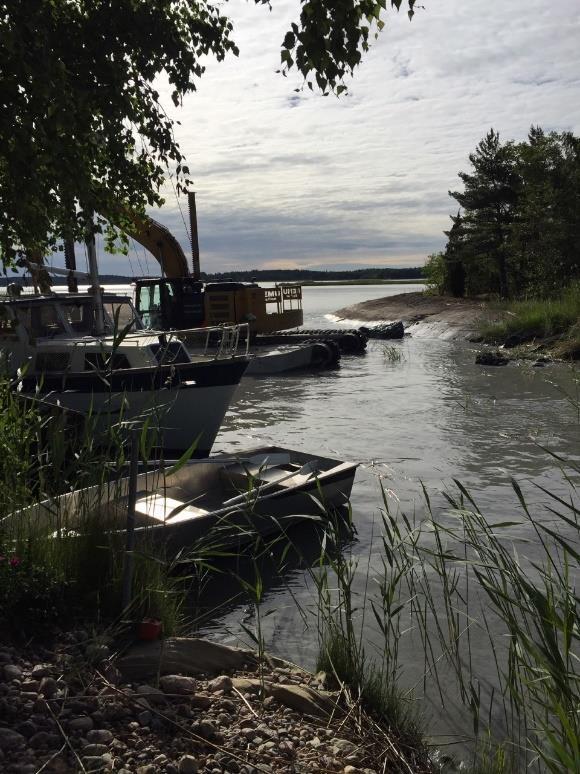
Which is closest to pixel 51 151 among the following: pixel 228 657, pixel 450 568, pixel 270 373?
pixel 228 657

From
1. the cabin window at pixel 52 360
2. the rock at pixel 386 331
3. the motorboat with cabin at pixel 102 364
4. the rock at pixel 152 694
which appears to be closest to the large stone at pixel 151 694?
the rock at pixel 152 694

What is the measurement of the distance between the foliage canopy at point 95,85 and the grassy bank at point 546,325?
21206 mm

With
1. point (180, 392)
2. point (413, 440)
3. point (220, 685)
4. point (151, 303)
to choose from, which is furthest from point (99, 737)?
point (151, 303)

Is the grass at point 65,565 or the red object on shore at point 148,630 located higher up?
the grass at point 65,565

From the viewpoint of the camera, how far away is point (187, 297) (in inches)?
1280

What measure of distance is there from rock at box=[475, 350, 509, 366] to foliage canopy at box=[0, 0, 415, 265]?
2071 centimetres

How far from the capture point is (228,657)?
5.04m

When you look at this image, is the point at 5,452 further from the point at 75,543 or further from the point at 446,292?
the point at 446,292

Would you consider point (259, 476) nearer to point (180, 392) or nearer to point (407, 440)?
point (180, 392)

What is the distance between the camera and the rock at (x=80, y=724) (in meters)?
3.66

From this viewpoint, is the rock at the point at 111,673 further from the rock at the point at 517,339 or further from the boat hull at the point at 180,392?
the rock at the point at 517,339

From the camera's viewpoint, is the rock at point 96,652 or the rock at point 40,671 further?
the rock at point 96,652

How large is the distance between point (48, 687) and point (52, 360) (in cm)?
1113

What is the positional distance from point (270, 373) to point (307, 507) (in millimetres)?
20726
